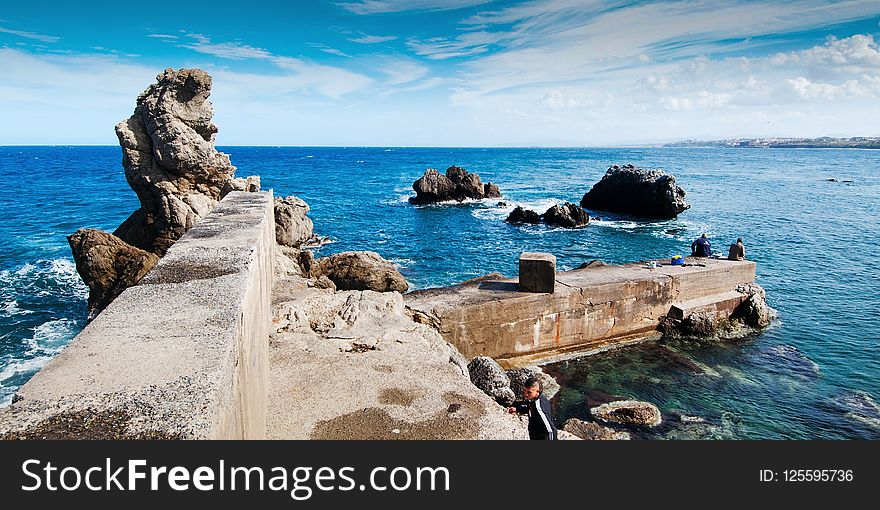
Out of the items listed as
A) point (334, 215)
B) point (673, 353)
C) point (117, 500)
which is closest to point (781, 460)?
point (117, 500)

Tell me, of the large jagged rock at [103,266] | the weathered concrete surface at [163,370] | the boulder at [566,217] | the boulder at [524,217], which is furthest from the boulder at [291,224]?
the boulder at [566,217]

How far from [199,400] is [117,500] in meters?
0.62

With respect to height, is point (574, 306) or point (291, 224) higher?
point (291, 224)

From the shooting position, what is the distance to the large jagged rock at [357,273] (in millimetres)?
15656

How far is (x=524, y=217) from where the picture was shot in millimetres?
34531

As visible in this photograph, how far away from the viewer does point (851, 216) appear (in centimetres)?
3497

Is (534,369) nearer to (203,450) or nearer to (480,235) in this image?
(203,450)

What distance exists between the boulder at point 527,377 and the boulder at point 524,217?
890 inches

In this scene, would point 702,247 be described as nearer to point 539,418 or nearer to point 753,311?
point 753,311

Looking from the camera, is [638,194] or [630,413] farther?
[638,194]

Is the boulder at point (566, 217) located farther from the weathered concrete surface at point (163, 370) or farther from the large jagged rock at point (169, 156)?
the weathered concrete surface at point (163, 370)

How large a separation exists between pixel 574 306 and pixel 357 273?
6351 millimetres

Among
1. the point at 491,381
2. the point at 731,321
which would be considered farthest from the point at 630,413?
the point at 731,321

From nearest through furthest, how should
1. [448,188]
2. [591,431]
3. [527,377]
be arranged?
[591,431] < [527,377] < [448,188]
